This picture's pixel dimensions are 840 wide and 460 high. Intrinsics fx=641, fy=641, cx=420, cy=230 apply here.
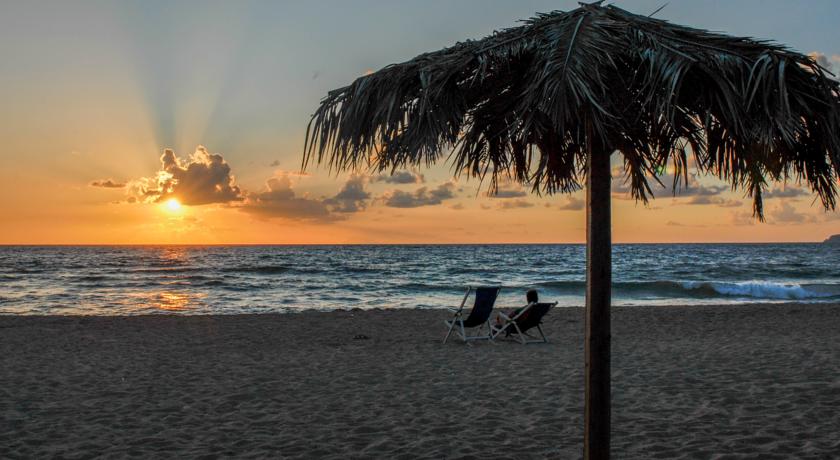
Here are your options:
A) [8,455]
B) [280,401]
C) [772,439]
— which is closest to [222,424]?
[280,401]

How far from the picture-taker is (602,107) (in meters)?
2.80

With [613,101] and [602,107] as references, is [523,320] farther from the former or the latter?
[602,107]

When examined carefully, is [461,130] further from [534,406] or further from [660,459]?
[534,406]

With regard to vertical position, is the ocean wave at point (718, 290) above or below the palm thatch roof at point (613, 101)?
below

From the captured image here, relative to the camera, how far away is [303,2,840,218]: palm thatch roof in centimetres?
270

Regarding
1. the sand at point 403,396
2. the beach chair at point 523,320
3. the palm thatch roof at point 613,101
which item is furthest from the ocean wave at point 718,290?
the palm thatch roof at point 613,101

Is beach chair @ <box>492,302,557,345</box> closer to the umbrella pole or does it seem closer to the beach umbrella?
the beach umbrella

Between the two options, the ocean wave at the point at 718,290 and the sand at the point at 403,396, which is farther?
the ocean wave at the point at 718,290

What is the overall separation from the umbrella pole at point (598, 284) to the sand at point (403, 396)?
1.47m

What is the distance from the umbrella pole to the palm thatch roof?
0.51 feet

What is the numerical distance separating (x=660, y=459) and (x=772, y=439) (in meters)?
1.06

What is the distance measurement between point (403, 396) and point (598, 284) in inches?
148

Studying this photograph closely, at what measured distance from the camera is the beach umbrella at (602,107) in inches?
106

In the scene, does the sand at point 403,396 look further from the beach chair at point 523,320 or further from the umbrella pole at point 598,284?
the umbrella pole at point 598,284
